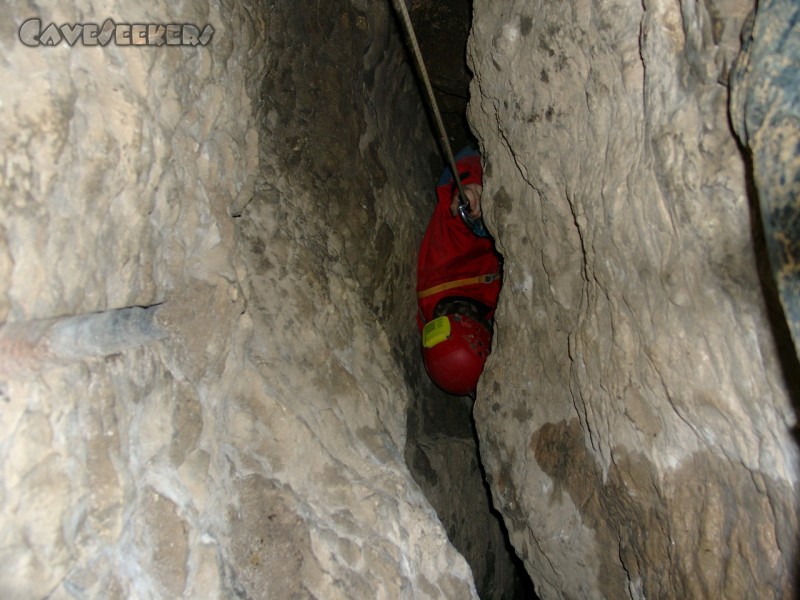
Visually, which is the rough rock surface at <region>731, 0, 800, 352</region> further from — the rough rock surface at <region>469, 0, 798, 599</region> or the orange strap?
the orange strap

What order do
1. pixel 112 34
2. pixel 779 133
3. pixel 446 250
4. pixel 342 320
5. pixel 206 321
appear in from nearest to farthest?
pixel 779 133 < pixel 112 34 < pixel 206 321 < pixel 342 320 < pixel 446 250

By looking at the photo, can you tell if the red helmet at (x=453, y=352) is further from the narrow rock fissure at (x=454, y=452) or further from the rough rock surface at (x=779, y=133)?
the rough rock surface at (x=779, y=133)

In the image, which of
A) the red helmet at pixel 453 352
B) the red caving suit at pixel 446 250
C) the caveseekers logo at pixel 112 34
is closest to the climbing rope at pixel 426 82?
the red caving suit at pixel 446 250

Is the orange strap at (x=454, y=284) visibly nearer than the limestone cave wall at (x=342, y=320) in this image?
No

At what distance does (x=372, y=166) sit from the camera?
2.18 metres

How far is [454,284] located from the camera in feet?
7.99

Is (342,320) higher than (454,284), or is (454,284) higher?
(342,320)

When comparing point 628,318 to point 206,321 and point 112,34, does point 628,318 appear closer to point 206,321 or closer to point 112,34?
point 206,321

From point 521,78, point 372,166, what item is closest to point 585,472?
point 521,78

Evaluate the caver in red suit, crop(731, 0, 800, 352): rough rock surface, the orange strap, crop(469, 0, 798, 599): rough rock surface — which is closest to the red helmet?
the caver in red suit

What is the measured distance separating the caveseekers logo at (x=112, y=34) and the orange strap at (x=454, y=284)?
4.41 ft

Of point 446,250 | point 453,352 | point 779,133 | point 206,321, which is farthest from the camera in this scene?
point 446,250

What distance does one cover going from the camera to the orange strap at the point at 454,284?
240 cm

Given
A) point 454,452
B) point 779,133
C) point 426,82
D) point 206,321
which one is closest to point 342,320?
point 206,321
